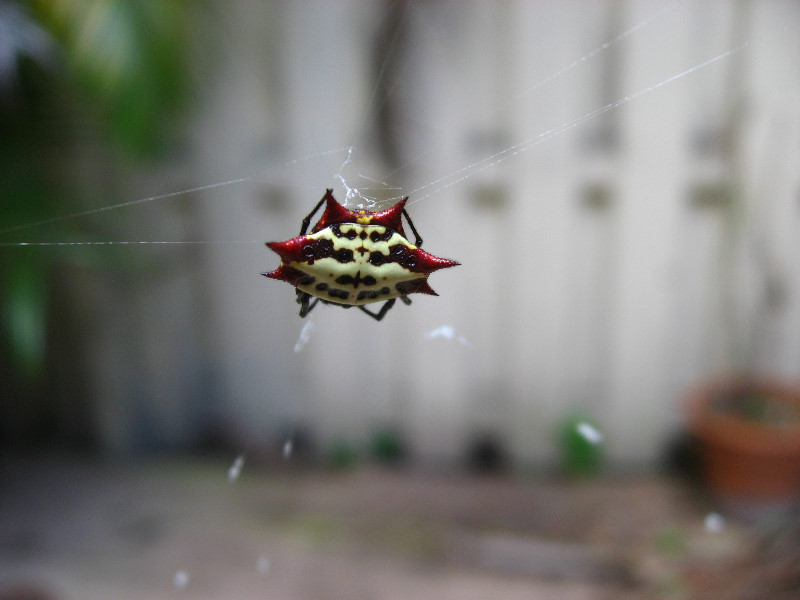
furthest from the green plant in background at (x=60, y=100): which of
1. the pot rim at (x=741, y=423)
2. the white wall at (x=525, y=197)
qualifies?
the pot rim at (x=741, y=423)

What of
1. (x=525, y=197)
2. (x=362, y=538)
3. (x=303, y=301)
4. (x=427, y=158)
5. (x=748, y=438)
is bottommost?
(x=362, y=538)

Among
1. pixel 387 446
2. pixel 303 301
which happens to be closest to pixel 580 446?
pixel 387 446

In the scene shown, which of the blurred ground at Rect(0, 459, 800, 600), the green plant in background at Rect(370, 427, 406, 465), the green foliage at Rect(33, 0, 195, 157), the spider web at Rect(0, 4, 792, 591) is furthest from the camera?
the green plant in background at Rect(370, 427, 406, 465)

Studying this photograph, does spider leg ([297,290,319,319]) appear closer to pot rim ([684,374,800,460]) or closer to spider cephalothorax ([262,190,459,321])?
spider cephalothorax ([262,190,459,321])

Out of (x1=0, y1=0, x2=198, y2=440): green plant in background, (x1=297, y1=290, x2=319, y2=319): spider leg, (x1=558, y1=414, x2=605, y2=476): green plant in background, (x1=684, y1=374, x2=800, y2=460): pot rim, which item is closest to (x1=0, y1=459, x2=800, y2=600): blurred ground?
(x1=558, y1=414, x2=605, y2=476): green plant in background

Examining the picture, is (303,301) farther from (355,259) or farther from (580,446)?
(580,446)

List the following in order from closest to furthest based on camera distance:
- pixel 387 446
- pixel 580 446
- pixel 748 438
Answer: pixel 748 438 < pixel 580 446 < pixel 387 446

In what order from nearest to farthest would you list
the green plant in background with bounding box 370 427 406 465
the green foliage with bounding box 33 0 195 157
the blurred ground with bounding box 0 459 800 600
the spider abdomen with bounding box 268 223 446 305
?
the spider abdomen with bounding box 268 223 446 305 < the green foliage with bounding box 33 0 195 157 < the blurred ground with bounding box 0 459 800 600 < the green plant in background with bounding box 370 427 406 465

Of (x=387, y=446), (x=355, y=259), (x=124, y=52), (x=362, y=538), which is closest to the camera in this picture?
(x=355, y=259)
